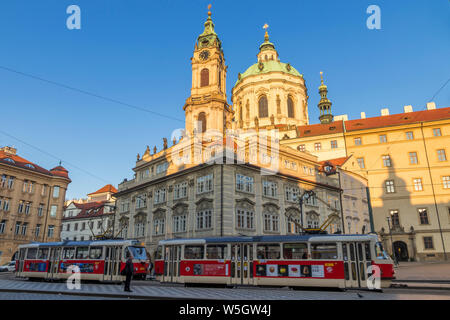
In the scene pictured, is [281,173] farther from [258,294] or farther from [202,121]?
[258,294]

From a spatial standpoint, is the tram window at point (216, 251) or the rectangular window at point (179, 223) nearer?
the tram window at point (216, 251)

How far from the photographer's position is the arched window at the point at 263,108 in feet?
227

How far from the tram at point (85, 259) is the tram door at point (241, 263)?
762 centimetres

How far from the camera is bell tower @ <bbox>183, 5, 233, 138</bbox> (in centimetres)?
4784

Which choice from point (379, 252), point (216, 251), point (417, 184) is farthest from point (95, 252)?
point (417, 184)

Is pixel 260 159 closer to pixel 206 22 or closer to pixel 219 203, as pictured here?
pixel 219 203

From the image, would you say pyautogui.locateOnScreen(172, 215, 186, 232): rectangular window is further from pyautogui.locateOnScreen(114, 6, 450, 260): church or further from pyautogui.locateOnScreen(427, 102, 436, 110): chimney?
pyautogui.locateOnScreen(427, 102, 436, 110): chimney

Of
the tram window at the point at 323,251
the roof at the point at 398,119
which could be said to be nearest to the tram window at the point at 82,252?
the tram window at the point at 323,251

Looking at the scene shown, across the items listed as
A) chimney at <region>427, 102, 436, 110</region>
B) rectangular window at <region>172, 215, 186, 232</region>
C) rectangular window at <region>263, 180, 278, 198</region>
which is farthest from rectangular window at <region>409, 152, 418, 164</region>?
rectangular window at <region>172, 215, 186, 232</region>

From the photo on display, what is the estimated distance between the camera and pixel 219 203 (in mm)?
31062

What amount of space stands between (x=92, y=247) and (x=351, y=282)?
Result: 683 inches

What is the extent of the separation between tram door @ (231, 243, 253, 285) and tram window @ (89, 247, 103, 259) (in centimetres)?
997

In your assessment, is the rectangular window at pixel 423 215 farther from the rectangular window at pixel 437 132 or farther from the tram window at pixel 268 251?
the tram window at pixel 268 251

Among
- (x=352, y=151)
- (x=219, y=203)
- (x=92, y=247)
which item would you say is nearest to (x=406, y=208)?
(x=352, y=151)
